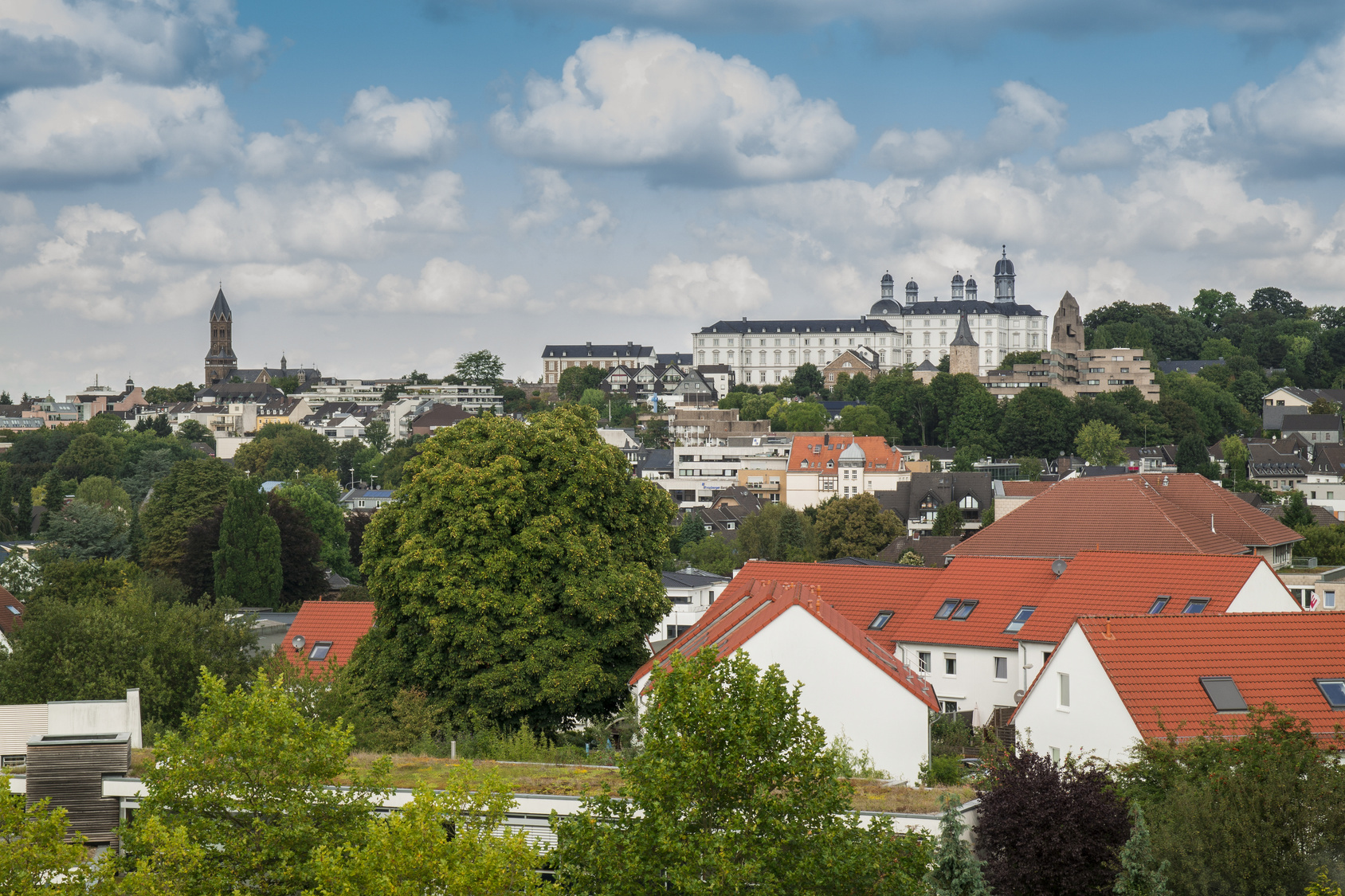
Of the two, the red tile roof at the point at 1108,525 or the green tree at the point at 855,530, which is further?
the green tree at the point at 855,530

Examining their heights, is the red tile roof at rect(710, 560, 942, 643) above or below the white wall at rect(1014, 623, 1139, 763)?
above

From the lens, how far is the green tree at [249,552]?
64250 millimetres

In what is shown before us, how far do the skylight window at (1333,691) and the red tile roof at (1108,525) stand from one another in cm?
1637

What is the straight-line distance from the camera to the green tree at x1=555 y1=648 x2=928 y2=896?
13594mm

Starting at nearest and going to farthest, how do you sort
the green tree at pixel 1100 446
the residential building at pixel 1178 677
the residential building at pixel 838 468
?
1. the residential building at pixel 1178 677
2. the residential building at pixel 838 468
3. the green tree at pixel 1100 446

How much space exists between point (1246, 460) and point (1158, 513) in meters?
94.2

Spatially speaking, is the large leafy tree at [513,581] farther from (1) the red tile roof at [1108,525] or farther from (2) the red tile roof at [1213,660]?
(1) the red tile roof at [1108,525]

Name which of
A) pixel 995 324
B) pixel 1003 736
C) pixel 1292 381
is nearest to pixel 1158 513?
pixel 1003 736

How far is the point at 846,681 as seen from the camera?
2348 cm

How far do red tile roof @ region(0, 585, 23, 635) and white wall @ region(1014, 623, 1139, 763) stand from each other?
29.5 meters

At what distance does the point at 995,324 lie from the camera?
199 metres

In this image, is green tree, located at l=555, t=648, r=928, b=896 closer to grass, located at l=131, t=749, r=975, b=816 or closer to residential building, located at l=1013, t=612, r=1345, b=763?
grass, located at l=131, t=749, r=975, b=816

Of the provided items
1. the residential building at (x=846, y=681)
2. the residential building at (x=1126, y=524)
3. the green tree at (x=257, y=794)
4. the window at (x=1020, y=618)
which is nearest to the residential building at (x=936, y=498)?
the residential building at (x=1126, y=524)

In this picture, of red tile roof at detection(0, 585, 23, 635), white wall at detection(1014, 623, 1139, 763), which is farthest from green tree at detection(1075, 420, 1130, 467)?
white wall at detection(1014, 623, 1139, 763)
